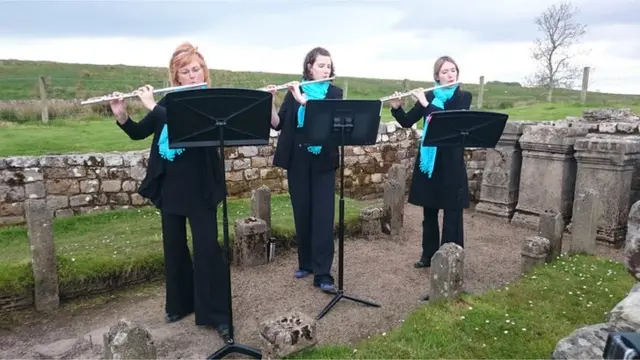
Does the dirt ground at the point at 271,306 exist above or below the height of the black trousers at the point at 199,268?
below

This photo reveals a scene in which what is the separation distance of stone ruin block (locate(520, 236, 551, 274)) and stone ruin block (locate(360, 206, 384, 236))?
2055 millimetres

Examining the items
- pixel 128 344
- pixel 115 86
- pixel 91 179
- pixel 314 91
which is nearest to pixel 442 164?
pixel 314 91

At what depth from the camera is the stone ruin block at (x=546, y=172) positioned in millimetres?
7176

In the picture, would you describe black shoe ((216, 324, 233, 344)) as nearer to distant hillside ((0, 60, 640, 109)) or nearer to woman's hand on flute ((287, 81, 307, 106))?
woman's hand on flute ((287, 81, 307, 106))

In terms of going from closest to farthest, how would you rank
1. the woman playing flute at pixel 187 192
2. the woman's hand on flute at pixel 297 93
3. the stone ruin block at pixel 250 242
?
the woman playing flute at pixel 187 192
the woman's hand on flute at pixel 297 93
the stone ruin block at pixel 250 242

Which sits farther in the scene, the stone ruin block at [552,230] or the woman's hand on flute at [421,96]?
the stone ruin block at [552,230]

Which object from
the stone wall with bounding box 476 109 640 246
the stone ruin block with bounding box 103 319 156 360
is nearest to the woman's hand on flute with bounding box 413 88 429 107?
the stone wall with bounding box 476 109 640 246

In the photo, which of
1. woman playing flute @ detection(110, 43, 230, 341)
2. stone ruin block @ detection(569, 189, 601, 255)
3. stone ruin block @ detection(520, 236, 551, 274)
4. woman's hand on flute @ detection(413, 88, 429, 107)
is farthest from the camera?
stone ruin block @ detection(569, 189, 601, 255)

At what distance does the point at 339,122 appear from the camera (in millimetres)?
4402

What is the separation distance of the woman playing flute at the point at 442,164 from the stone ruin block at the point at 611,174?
2.40 m

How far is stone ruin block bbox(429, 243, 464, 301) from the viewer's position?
417cm

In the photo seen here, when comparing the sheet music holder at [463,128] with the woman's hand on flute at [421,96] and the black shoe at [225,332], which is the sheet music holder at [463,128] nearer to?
the woman's hand on flute at [421,96]

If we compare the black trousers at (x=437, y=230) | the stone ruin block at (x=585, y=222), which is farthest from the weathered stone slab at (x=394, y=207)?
the stone ruin block at (x=585, y=222)

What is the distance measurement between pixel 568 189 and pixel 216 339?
18.5ft
